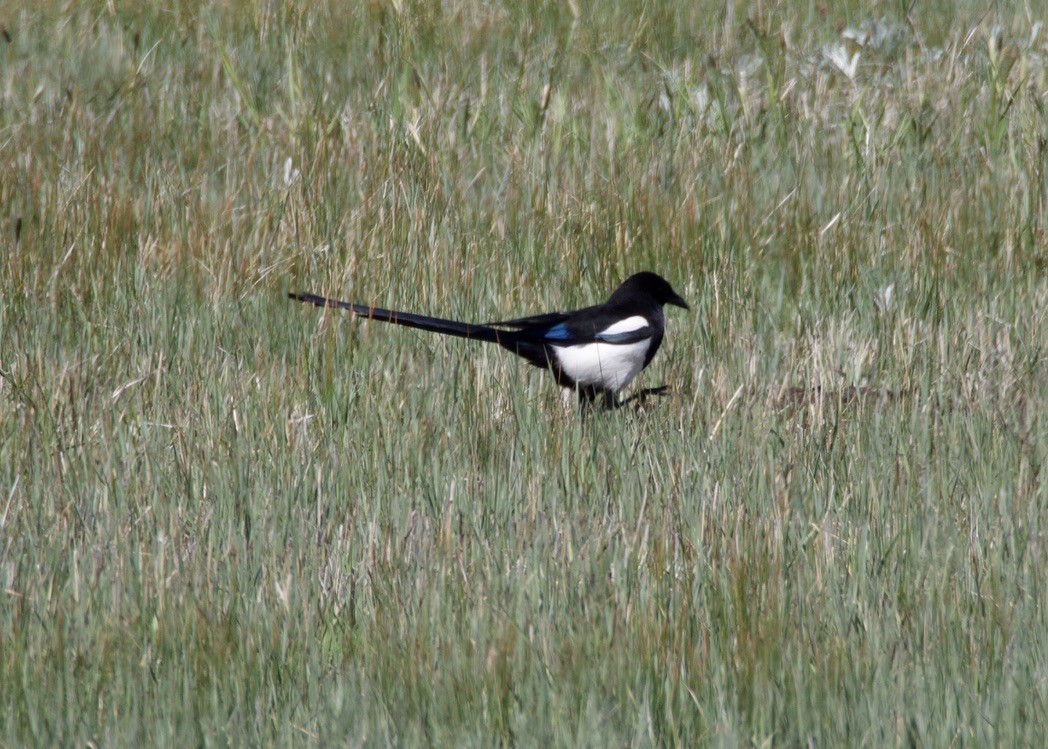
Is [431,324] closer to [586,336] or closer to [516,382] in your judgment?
[516,382]

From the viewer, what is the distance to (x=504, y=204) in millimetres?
5160

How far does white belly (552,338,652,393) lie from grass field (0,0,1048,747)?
16 cm

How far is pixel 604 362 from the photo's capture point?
4.06 m

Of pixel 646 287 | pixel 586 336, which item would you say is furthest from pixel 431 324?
pixel 646 287

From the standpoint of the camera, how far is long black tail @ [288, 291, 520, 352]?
13.0 feet

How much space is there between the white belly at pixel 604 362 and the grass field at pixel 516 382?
16cm

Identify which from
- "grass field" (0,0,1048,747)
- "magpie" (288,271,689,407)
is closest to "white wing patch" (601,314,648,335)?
"magpie" (288,271,689,407)

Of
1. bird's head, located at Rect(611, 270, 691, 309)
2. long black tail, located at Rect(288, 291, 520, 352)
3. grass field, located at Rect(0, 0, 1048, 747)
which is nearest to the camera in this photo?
grass field, located at Rect(0, 0, 1048, 747)

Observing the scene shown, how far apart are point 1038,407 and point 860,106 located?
2.44 meters

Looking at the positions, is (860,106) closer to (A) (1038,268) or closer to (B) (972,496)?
(A) (1038,268)

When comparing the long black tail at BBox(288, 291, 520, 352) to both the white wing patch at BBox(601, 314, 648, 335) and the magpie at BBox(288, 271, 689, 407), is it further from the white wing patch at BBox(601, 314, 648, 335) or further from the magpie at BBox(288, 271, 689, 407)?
the white wing patch at BBox(601, 314, 648, 335)

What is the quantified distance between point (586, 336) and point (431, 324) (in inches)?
19.0

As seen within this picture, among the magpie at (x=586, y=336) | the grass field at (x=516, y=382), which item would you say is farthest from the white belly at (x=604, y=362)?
the grass field at (x=516, y=382)

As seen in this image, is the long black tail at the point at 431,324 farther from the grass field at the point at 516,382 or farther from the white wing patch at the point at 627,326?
the white wing patch at the point at 627,326
